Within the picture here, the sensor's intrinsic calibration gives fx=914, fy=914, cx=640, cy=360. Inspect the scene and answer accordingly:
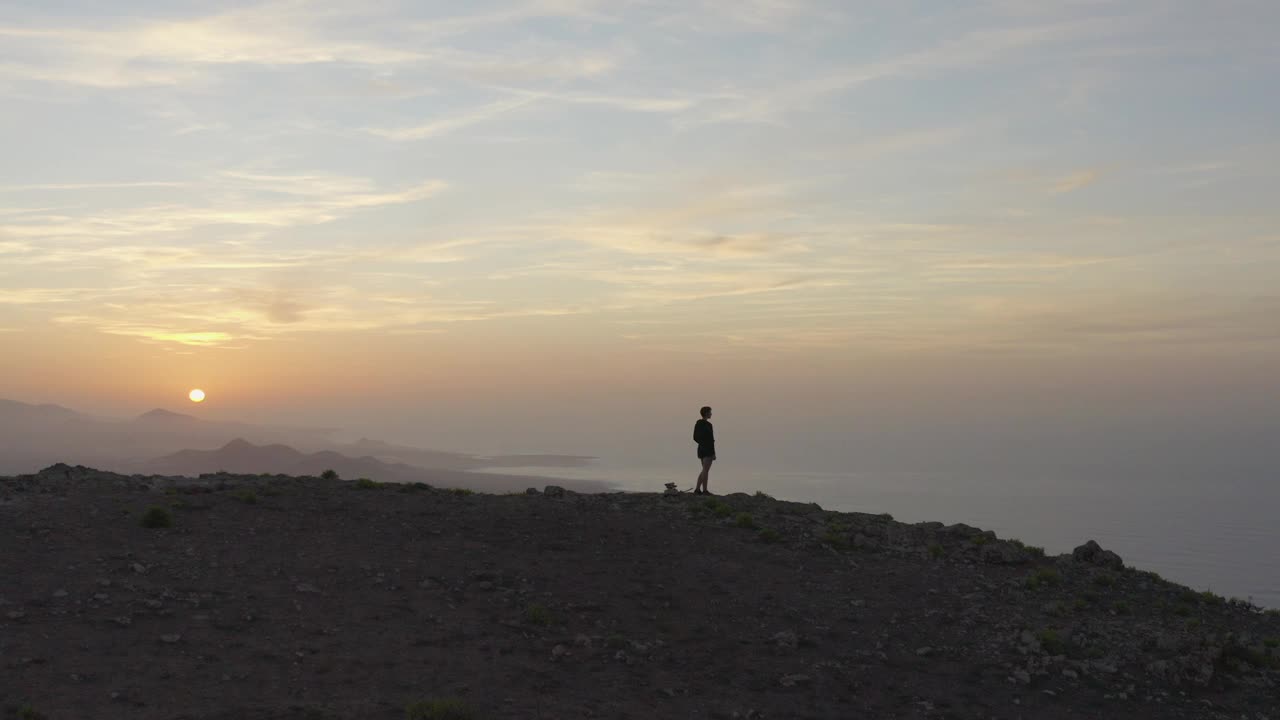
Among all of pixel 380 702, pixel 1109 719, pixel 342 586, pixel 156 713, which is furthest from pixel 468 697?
pixel 1109 719

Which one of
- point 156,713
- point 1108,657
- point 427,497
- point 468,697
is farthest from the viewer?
point 427,497

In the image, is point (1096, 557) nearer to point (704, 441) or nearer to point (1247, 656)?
point (1247, 656)

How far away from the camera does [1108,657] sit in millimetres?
18688

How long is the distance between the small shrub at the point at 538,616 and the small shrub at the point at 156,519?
1016cm

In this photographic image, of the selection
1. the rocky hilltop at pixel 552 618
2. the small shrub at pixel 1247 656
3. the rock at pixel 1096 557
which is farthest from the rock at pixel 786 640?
the rock at pixel 1096 557

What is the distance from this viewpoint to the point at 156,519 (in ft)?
74.6

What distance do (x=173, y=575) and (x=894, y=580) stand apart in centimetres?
1682

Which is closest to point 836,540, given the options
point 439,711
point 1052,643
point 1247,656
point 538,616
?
point 1052,643

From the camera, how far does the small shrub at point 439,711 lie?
14414 mm

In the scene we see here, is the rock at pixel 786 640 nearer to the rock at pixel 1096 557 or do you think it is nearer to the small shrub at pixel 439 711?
the small shrub at pixel 439 711

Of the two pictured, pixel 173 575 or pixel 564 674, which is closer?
pixel 564 674

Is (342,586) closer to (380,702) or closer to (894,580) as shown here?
(380,702)

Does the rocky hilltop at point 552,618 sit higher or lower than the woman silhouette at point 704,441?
lower

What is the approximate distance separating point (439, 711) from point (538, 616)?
4.63m
